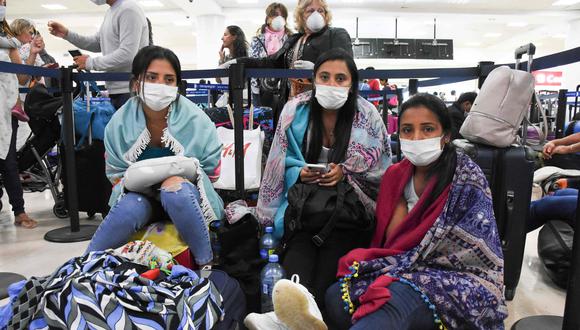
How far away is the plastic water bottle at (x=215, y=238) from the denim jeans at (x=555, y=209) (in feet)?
5.99

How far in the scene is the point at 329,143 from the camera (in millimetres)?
2146

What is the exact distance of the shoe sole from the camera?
1.38 metres

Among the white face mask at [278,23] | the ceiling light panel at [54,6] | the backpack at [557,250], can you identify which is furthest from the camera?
the ceiling light panel at [54,6]

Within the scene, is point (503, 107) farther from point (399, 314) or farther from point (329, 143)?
point (399, 314)

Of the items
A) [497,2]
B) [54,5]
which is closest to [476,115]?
[497,2]

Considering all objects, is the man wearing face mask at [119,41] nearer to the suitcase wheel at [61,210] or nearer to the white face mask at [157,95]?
the white face mask at [157,95]

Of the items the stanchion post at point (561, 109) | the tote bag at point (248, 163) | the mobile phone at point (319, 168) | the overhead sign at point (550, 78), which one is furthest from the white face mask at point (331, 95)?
the overhead sign at point (550, 78)

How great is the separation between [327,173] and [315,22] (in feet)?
4.19

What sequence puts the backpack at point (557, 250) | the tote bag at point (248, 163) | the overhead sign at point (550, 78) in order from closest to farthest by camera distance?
the backpack at point (557, 250) < the tote bag at point (248, 163) < the overhead sign at point (550, 78)

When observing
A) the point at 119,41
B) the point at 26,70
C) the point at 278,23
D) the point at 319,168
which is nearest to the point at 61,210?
the point at 26,70

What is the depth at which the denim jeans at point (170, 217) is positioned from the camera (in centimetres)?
184

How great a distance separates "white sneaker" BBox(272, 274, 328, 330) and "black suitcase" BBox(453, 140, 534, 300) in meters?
1.12

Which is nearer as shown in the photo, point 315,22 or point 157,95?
point 157,95

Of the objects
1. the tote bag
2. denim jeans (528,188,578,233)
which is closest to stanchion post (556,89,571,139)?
denim jeans (528,188,578,233)
